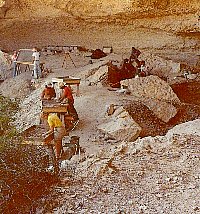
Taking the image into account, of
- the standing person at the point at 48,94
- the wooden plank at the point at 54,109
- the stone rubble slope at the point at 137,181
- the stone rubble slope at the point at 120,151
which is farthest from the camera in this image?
the standing person at the point at 48,94

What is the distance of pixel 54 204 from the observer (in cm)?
752

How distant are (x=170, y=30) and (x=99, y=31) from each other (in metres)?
2.44

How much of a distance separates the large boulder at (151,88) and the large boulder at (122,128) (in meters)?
2.29

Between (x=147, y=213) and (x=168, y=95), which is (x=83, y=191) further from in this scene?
(x=168, y=95)

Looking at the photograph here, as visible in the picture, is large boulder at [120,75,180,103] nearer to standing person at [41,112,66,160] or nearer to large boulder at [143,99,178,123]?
large boulder at [143,99,178,123]

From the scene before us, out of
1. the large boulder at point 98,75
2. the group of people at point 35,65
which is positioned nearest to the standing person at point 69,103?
the large boulder at point 98,75

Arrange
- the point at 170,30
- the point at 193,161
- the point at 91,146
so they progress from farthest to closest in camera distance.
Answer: the point at 170,30 < the point at 91,146 < the point at 193,161

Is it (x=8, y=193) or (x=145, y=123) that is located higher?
(x=8, y=193)

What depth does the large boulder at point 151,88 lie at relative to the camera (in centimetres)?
1440

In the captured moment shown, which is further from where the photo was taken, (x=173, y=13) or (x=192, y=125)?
(x=173, y=13)

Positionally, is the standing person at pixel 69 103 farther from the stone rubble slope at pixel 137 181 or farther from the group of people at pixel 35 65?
the group of people at pixel 35 65

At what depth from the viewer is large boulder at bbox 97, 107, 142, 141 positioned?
11.5 m

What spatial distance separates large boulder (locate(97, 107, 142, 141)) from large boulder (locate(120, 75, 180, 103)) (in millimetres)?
2293

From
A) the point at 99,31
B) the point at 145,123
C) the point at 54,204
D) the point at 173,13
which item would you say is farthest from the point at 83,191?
the point at 99,31
